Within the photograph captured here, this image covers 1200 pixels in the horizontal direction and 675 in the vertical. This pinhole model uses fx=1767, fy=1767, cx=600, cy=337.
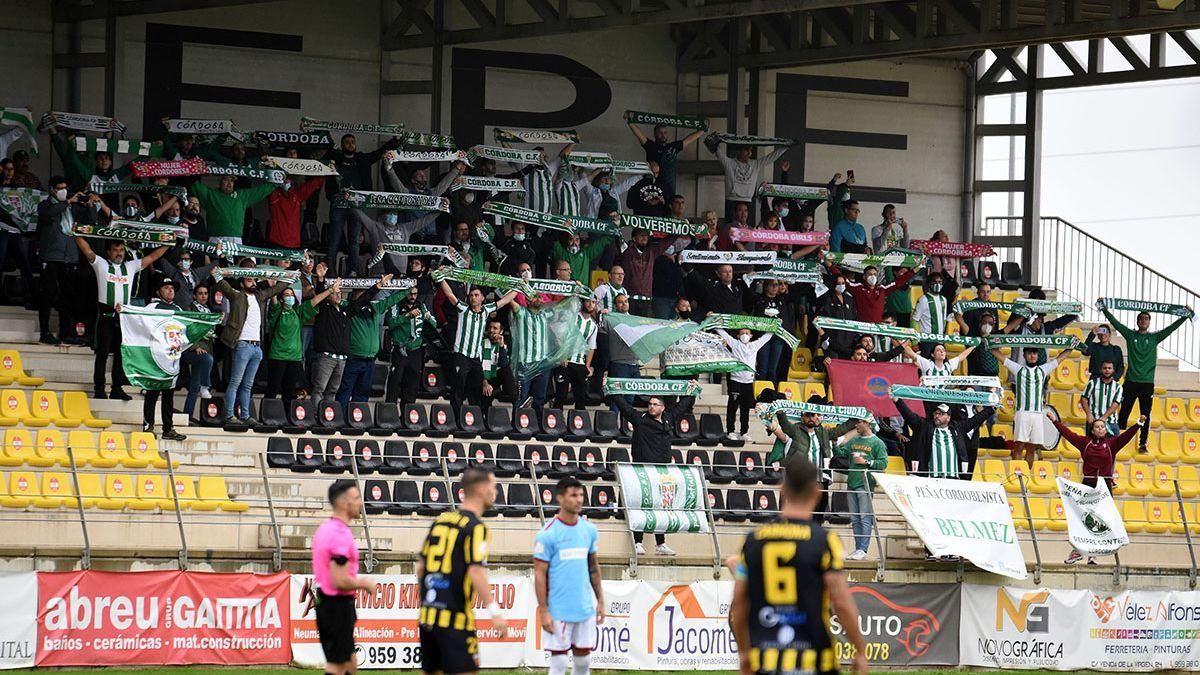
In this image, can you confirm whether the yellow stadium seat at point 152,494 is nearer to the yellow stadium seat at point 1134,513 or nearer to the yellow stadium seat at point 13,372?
the yellow stadium seat at point 13,372

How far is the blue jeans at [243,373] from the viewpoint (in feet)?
63.8

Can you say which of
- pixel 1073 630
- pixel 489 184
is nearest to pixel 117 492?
pixel 489 184

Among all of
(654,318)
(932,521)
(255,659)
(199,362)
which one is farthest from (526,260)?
(255,659)

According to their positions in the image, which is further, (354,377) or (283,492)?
(354,377)

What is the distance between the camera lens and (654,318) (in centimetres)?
2242

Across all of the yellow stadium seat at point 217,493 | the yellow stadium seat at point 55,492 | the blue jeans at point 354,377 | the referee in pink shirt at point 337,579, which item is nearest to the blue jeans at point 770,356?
the blue jeans at point 354,377

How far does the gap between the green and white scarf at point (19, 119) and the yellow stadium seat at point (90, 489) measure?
733cm

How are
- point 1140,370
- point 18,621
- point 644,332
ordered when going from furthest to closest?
point 1140,370 → point 644,332 → point 18,621

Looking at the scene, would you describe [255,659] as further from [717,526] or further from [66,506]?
[717,526]

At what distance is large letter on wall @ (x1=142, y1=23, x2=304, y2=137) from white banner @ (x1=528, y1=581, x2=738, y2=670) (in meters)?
12.7

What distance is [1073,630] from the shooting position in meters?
18.3

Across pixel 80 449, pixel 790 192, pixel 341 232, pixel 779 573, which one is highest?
pixel 790 192

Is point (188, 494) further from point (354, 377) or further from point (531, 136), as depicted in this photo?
point (531, 136)

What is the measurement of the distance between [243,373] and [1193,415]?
13620mm
